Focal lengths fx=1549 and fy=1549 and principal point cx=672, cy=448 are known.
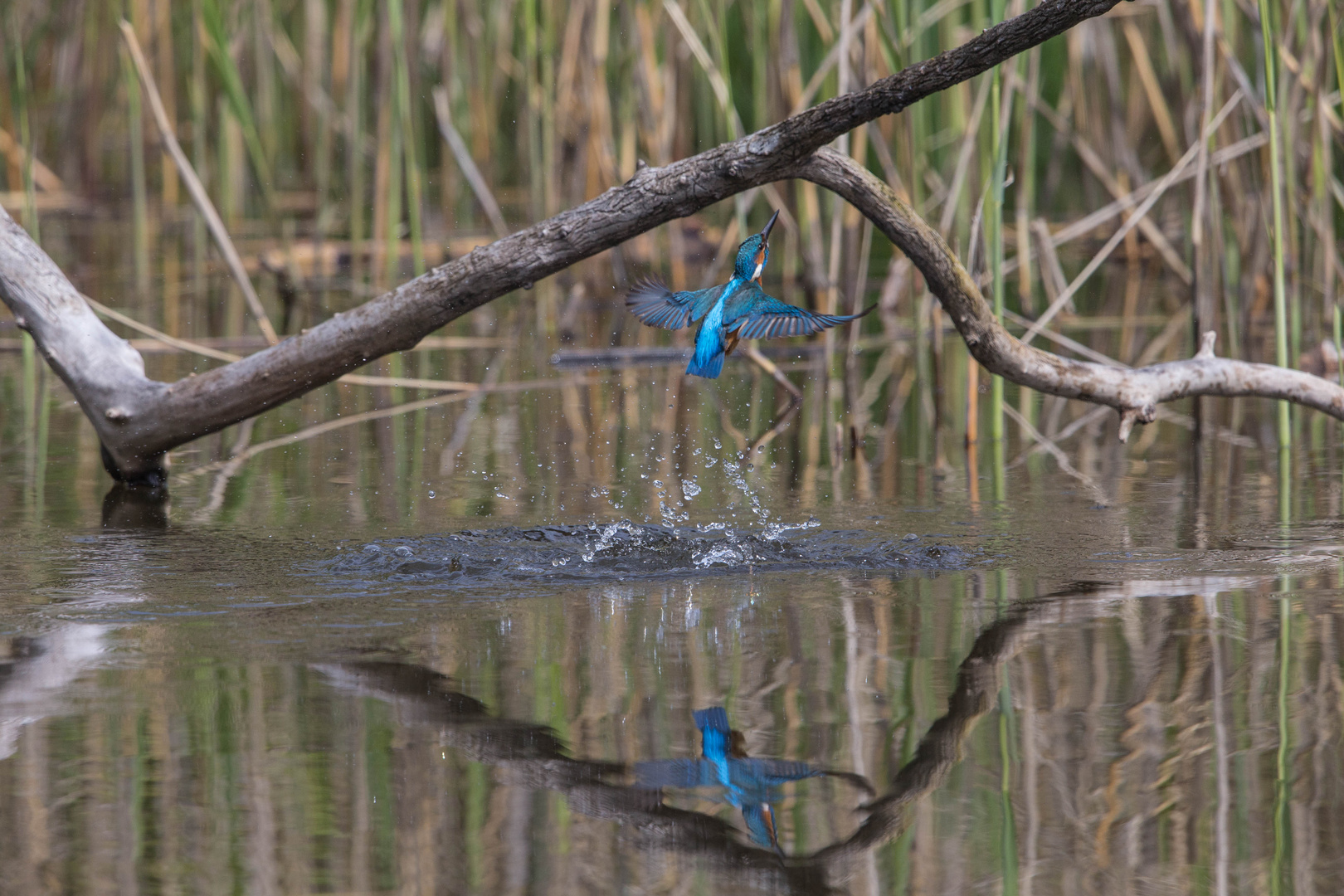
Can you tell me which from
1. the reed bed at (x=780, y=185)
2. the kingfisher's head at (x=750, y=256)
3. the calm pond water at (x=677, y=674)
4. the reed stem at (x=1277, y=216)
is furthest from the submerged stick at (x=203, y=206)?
the reed stem at (x=1277, y=216)

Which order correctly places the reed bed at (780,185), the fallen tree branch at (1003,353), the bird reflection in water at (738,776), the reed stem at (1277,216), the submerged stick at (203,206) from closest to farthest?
the bird reflection in water at (738,776)
the fallen tree branch at (1003,353)
the reed stem at (1277,216)
the reed bed at (780,185)
the submerged stick at (203,206)

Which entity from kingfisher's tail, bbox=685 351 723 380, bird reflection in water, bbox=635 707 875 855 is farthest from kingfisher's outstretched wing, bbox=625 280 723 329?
bird reflection in water, bbox=635 707 875 855

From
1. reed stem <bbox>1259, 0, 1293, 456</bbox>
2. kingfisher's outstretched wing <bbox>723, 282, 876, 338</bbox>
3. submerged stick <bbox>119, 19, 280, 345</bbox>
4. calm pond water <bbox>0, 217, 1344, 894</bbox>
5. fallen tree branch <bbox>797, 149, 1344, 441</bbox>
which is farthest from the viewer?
submerged stick <bbox>119, 19, 280, 345</bbox>

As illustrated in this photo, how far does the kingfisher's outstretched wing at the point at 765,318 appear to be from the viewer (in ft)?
8.21

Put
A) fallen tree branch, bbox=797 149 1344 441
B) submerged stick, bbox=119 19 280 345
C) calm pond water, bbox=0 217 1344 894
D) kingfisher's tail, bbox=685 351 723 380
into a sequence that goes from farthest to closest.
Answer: submerged stick, bbox=119 19 280 345 < fallen tree branch, bbox=797 149 1344 441 < kingfisher's tail, bbox=685 351 723 380 < calm pond water, bbox=0 217 1344 894

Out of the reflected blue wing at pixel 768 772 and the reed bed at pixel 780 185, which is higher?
the reed bed at pixel 780 185

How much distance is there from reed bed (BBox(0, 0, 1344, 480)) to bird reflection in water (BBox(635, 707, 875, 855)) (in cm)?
140

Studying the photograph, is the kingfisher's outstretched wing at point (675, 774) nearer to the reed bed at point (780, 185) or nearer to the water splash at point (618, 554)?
the water splash at point (618, 554)

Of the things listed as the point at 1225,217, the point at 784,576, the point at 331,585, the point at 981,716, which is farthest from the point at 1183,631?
the point at 1225,217

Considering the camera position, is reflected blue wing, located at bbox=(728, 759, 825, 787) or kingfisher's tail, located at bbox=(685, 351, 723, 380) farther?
kingfisher's tail, located at bbox=(685, 351, 723, 380)

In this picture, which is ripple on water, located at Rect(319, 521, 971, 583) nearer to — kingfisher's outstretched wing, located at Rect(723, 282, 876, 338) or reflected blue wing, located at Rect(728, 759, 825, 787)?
kingfisher's outstretched wing, located at Rect(723, 282, 876, 338)

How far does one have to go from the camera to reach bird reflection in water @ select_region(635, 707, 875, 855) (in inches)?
64.3

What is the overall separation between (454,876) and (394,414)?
9.88 ft

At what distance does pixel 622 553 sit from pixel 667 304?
461mm
